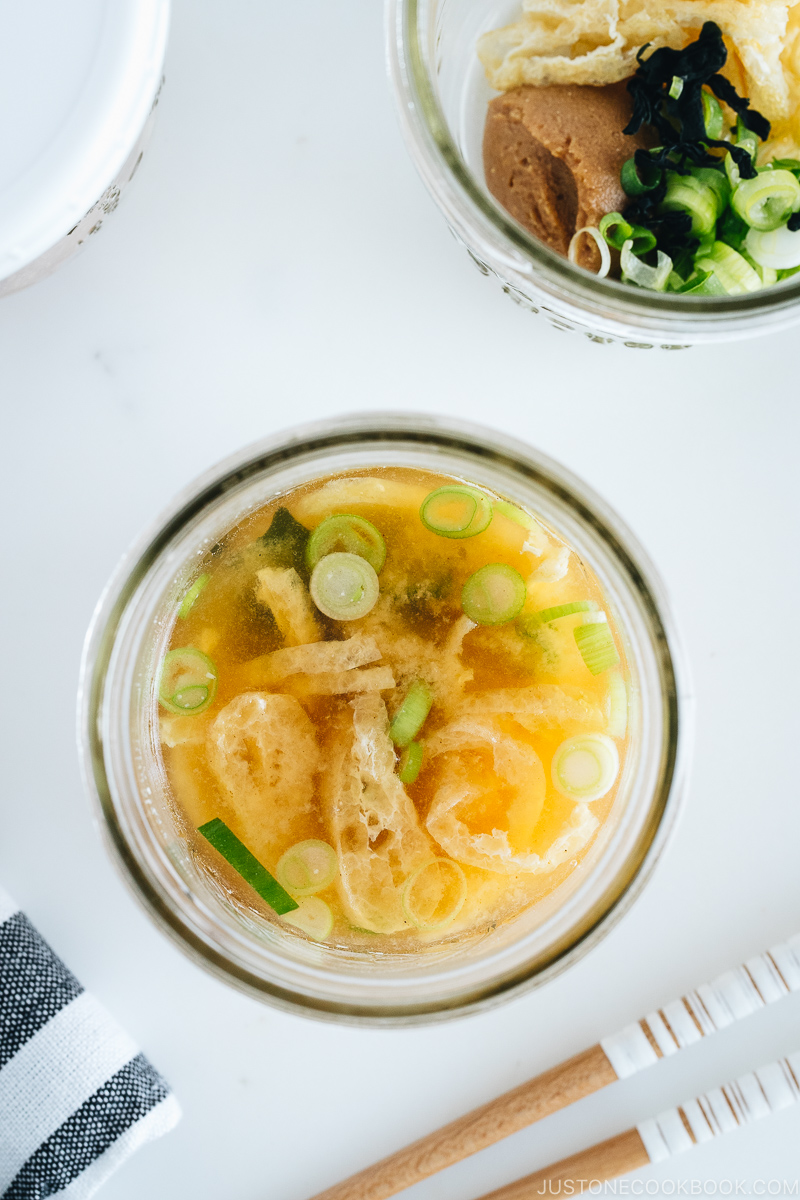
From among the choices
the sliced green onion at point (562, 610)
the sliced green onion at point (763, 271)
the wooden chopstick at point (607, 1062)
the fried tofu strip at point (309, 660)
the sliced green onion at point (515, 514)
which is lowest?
the wooden chopstick at point (607, 1062)

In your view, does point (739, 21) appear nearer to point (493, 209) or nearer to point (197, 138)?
point (493, 209)

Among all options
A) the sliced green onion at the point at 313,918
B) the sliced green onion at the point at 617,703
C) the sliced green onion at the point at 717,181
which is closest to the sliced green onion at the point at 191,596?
the sliced green onion at the point at 313,918

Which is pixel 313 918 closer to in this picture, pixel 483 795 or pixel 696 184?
pixel 483 795

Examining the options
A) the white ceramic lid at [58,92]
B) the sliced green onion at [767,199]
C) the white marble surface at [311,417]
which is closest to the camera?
the white ceramic lid at [58,92]

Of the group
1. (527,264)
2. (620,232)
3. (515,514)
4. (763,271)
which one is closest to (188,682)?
(515,514)

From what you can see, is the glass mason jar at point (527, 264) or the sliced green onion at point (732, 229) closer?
the glass mason jar at point (527, 264)

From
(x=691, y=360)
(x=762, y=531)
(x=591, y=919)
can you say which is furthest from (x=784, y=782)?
(x=691, y=360)

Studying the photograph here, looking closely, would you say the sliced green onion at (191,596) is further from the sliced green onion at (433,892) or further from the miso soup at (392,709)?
the sliced green onion at (433,892)
